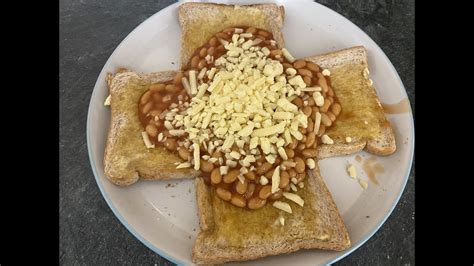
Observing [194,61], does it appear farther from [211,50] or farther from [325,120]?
[325,120]

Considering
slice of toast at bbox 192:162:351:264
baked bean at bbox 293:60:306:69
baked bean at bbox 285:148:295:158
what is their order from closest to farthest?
slice of toast at bbox 192:162:351:264
baked bean at bbox 285:148:295:158
baked bean at bbox 293:60:306:69

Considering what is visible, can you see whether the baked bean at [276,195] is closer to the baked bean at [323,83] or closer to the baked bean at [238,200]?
the baked bean at [238,200]

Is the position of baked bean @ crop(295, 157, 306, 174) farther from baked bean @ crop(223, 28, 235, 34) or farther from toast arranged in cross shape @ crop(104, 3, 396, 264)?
baked bean @ crop(223, 28, 235, 34)

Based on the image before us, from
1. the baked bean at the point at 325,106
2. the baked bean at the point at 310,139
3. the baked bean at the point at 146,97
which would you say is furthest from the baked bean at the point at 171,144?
the baked bean at the point at 325,106

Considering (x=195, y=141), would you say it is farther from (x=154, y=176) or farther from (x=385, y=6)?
(x=385, y=6)

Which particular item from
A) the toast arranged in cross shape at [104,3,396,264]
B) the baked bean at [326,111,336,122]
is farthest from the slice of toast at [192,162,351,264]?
the baked bean at [326,111,336,122]

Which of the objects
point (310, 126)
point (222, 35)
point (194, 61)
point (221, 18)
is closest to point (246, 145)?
point (310, 126)
